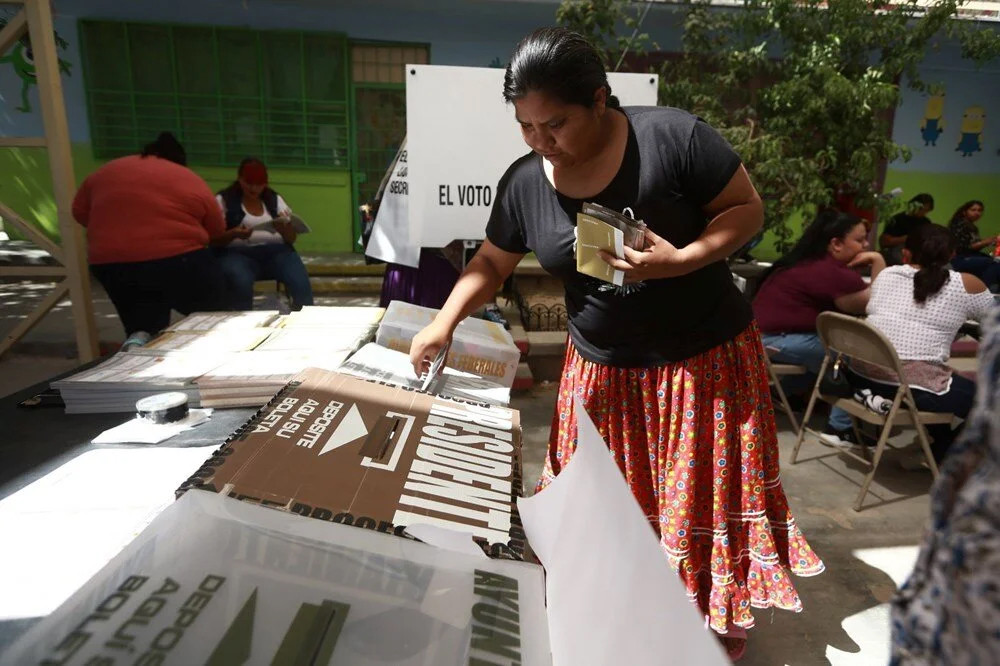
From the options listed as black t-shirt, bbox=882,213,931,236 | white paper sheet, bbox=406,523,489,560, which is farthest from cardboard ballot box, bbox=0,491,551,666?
black t-shirt, bbox=882,213,931,236

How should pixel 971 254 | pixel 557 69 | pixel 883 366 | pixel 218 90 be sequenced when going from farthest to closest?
pixel 218 90, pixel 971 254, pixel 883 366, pixel 557 69

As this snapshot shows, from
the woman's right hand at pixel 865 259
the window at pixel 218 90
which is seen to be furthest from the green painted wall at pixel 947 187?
the window at pixel 218 90

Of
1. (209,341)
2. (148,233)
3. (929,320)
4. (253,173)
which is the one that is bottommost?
(929,320)

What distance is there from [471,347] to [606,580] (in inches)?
40.2

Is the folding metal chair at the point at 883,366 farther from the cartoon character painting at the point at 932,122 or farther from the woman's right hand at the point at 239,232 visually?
the cartoon character painting at the point at 932,122

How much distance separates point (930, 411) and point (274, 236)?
3690mm

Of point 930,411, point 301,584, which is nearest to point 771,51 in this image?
point 930,411

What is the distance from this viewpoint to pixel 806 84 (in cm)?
388

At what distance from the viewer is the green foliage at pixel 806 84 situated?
3.87 meters

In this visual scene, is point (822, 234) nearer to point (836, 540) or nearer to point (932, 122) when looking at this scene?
point (836, 540)

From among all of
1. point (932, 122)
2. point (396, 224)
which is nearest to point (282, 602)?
point (396, 224)

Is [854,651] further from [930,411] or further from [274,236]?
[274,236]

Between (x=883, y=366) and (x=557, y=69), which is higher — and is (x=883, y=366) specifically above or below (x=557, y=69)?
below

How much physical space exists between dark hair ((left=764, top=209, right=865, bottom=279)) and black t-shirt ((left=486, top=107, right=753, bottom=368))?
215 cm
